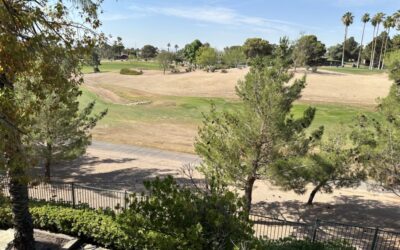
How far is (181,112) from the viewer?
4703 cm

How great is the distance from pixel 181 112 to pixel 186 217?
41.0 metres

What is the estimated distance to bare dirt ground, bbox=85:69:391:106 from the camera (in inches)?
2367

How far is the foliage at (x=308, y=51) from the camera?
9149cm

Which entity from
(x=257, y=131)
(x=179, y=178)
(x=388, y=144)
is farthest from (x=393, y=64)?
(x=179, y=178)

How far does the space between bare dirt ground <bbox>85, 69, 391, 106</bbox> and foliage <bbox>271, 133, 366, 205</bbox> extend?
1644 inches

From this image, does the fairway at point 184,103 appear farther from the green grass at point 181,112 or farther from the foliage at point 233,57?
the foliage at point 233,57

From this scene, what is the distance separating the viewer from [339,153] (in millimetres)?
15453

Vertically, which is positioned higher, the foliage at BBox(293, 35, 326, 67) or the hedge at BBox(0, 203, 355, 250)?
the foliage at BBox(293, 35, 326, 67)

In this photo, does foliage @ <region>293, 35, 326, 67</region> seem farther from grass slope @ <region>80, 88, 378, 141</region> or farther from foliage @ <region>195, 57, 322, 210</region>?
foliage @ <region>195, 57, 322, 210</region>

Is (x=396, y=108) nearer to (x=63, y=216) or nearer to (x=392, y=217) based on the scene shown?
(x=392, y=217)

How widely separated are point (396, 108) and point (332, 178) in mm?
4443

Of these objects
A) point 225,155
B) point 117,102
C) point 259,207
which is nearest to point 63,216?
point 225,155


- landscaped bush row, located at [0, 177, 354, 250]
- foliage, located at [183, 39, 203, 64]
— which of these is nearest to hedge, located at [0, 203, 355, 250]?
landscaped bush row, located at [0, 177, 354, 250]

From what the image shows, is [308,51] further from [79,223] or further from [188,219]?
[188,219]
